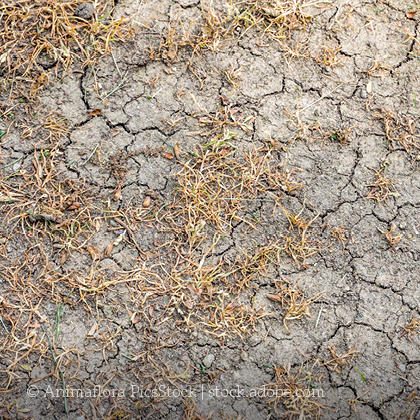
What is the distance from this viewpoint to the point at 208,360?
7.39 feet

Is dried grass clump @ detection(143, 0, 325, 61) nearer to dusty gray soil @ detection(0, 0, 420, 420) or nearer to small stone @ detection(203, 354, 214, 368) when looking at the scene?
dusty gray soil @ detection(0, 0, 420, 420)

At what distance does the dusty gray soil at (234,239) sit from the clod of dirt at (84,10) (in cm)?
19

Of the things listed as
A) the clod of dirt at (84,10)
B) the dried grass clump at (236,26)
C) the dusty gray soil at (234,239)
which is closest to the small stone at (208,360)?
the dusty gray soil at (234,239)

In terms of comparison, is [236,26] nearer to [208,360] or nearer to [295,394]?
[208,360]

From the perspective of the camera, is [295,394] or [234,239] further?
[234,239]

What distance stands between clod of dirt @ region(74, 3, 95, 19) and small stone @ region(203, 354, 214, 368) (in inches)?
90.1

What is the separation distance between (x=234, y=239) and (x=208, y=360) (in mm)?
722

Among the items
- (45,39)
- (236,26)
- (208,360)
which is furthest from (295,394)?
(45,39)

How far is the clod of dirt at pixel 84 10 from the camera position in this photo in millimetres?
2592

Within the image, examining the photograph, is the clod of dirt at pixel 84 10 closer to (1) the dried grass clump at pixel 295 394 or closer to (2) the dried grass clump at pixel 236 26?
(2) the dried grass clump at pixel 236 26

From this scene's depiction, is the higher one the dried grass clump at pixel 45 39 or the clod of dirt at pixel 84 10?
the clod of dirt at pixel 84 10

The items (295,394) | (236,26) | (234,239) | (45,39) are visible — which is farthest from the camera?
(236,26)

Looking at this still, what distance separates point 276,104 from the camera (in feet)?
8.55

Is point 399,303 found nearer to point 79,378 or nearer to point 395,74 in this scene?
point 395,74
